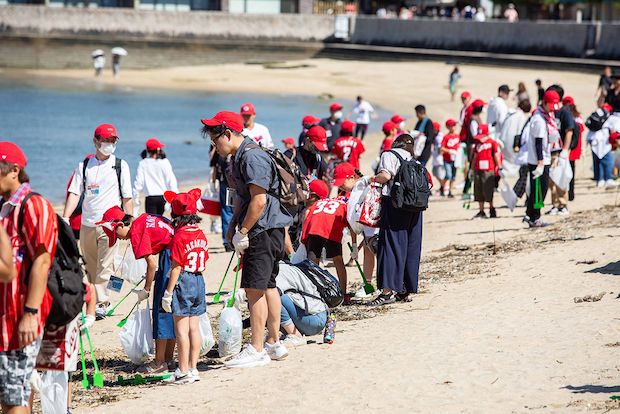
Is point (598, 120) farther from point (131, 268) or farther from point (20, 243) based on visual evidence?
point (20, 243)

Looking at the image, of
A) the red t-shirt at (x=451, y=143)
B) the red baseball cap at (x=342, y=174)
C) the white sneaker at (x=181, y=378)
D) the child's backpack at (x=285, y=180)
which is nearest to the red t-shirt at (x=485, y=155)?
the red t-shirt at (x=451, y=143)

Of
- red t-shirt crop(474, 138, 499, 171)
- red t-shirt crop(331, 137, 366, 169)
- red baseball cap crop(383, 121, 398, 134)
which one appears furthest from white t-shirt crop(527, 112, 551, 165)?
red t-shirt crop(331, 137, 366, 169)

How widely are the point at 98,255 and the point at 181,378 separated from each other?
2.32m

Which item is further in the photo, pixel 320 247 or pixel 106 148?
pixel 320 247

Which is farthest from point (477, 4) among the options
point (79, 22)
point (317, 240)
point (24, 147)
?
point (317, 240)

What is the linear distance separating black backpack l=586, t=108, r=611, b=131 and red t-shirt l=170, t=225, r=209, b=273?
935 cm

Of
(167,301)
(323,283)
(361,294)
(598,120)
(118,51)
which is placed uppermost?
(118,51)

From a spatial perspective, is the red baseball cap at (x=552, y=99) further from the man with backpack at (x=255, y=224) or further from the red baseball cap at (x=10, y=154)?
the red baseball cap at (x=10, y=154)

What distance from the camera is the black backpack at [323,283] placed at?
5895 mm

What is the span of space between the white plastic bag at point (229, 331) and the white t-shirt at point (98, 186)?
1978 mm

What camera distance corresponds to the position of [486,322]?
18.4 feet

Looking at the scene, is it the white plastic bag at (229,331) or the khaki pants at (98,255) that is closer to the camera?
the white plastic bag at (229,331)

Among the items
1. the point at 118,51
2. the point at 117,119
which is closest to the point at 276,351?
the point at 117,119

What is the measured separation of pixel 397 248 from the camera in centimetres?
639
